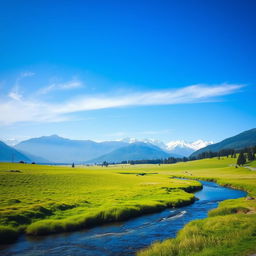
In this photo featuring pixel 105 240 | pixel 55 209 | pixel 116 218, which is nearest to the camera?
pixel 105 240

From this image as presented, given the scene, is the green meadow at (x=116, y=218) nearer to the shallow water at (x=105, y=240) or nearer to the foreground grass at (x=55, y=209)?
the foreground grass at (x=55, y=209)

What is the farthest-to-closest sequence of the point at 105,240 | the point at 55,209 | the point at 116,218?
the point at 55,209 → the point at 116,218 → the point at 105,240

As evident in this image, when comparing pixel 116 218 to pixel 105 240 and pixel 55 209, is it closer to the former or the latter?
pixel 105 240

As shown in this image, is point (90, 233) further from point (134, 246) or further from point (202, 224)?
point (202, 224)

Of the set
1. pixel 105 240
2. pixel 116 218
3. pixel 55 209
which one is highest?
pixel 55 209

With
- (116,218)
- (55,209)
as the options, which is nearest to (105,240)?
(116,218)

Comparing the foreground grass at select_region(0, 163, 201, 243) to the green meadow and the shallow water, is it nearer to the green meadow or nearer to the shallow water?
the green meadow

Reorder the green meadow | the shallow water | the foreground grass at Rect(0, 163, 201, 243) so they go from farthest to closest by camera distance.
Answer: the foreground grass at Rect(0, 163, 201, 243), the shallow water, the green meadow

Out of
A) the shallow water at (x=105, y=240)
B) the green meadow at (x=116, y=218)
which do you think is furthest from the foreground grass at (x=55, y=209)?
the shallow water at (x=105, y=240)

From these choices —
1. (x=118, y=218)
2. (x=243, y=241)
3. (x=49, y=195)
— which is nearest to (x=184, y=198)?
(x=118, y=218)

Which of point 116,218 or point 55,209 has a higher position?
point 55,209

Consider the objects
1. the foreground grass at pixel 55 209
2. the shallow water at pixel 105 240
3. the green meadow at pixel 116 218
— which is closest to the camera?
the green meadow at pixel 116 218

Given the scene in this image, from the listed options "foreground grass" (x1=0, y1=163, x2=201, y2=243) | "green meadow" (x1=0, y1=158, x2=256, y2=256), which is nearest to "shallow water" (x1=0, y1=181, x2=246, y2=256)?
"foreground grass" (x1=0, y1=163, x2=201, y2=243)

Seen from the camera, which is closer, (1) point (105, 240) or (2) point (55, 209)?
(1) point (105, 240)
